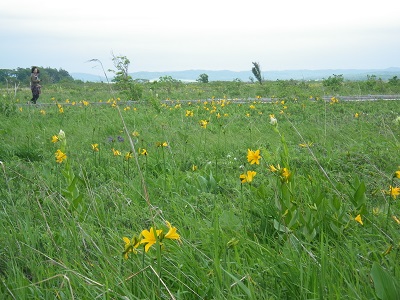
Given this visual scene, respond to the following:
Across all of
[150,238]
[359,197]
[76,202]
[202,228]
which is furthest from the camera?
[76,202]

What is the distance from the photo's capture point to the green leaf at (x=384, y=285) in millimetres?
1479

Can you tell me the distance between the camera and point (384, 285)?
1.50m

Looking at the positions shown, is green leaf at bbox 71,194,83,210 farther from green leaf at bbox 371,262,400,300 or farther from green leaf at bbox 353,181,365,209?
green leaf at bbox 371,262,400,300

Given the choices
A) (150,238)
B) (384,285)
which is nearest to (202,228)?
(150,238)

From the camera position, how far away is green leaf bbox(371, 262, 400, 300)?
4.85ft

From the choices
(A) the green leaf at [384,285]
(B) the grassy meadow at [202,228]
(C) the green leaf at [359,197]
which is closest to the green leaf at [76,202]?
(B) the grassy meadow at [202,228]

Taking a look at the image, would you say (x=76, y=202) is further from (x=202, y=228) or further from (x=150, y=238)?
(x=150, y=238)

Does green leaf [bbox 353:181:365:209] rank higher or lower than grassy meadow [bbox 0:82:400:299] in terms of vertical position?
higher

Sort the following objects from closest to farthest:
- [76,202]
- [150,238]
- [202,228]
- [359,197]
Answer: [150,238] → [202,228] → [359,197] → [76,202]

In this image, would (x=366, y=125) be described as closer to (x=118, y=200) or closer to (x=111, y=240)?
(x=118, y=200)

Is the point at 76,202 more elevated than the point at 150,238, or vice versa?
the point at 150,238

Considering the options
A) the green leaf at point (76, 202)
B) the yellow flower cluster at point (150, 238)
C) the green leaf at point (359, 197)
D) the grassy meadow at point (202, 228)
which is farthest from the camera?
the green leaf at point (76, 202)

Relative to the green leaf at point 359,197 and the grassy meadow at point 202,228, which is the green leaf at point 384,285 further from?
the green leaf at point 359,197

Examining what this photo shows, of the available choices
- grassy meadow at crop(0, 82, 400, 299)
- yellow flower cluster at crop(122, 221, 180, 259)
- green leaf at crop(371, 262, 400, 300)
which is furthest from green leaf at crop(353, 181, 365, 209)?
yellow flower cluster at crop(122, 221, 180, 259)
